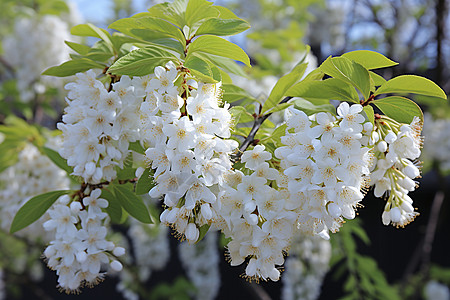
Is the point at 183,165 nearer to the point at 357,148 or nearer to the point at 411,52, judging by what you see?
the point at 357,148

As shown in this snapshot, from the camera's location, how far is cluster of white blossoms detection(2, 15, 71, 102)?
362 centimetres

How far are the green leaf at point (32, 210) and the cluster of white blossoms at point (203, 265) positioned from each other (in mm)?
3597

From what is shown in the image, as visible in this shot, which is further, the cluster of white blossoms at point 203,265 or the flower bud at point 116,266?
the cluster of white blossoms at point 203,265

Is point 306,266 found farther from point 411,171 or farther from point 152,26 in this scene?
point 152,26

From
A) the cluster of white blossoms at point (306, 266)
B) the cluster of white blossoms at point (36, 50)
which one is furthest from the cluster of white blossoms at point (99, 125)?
the cluster of white blossoms at point (306, 266)

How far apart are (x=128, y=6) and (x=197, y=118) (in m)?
5.16

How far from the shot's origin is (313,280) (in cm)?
378

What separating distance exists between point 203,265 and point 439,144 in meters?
3.34

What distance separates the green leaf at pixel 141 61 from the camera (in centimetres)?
102

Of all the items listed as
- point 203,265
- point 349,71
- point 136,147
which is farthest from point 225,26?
point 203,265

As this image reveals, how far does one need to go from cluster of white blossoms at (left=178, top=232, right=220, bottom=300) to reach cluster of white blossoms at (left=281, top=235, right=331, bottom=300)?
4.27 ft

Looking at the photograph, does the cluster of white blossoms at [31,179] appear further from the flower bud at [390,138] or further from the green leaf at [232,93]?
the flower bud at [390,138]

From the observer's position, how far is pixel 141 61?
104 cm

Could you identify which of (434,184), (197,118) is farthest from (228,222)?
(434,184)
